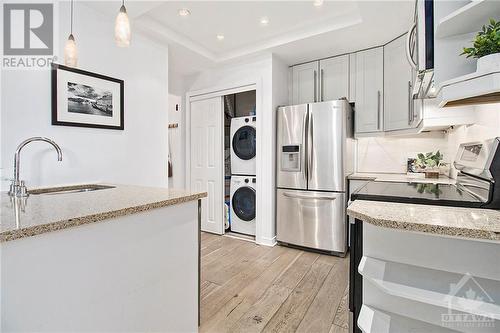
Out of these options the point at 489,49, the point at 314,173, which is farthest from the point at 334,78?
the point at 489,49

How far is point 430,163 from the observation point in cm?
287

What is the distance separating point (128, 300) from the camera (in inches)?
45.3

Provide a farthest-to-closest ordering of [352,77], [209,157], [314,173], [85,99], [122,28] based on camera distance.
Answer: [209,157]
[352,77]
[314,173]
[85,99]
[122,28]

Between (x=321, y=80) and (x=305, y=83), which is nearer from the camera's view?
(x=321, y=80)

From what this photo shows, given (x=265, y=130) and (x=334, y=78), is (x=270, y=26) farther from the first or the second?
(x=265, y=130)

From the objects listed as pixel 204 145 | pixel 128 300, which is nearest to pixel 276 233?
pixel 204 145

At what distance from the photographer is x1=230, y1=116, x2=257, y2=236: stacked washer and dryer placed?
355 cm

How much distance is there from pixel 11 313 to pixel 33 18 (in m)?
2.23

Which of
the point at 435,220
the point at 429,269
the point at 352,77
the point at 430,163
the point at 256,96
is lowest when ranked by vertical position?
the point at 429,269

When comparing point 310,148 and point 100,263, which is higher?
point 310,148

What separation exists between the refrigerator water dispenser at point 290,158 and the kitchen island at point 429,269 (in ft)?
6.30

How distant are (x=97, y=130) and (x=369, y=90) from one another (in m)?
3.07

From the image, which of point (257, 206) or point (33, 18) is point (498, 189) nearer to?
point (257, 206)

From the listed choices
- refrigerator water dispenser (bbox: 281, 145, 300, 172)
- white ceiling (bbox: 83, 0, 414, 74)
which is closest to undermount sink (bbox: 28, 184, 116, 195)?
white ceiling (bbox: 83, 0, 414, 74)
